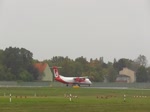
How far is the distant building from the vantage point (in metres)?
180

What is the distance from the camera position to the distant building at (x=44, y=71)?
17968cm

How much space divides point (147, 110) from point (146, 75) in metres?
→ 161

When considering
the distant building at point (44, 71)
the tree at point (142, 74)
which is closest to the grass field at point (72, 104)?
the distant building at point (44, 71)

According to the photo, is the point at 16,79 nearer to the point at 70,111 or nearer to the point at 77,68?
the point at 77,68

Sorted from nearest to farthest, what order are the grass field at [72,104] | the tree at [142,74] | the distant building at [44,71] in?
the grass field at [72,104]
the distant building at [44,71]
the tree at [142,74]

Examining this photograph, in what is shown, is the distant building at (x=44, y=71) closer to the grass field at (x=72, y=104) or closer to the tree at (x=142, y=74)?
the tree at (x=142, y=74)

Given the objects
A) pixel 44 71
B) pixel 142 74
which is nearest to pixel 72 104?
pixel 44 71

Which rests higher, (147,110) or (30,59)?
(30,59)

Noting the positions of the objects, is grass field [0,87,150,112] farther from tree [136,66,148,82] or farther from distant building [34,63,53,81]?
tree [136,66,148,82]

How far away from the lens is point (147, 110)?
1303 inches

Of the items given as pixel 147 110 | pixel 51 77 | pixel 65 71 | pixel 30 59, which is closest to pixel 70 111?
pixel 147 110

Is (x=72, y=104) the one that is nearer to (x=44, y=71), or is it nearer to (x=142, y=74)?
(x=44, y=71)

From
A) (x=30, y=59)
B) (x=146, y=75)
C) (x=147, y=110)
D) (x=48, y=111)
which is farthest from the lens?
(x=146, y=75)

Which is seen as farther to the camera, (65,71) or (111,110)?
(65,71)
